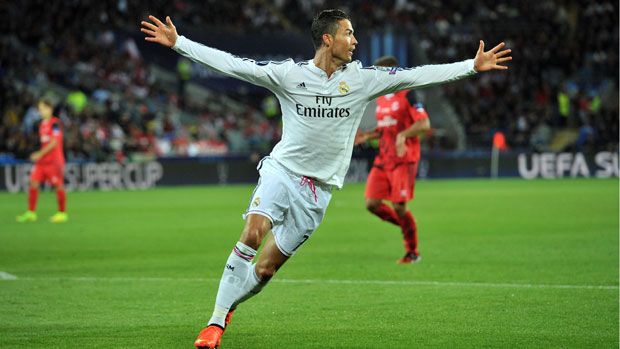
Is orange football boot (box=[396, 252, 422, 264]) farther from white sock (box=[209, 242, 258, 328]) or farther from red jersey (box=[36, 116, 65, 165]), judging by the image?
red jersey (box=[36, 116, 65, 165])

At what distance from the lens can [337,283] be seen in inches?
438

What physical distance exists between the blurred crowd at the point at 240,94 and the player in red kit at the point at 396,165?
20.8m

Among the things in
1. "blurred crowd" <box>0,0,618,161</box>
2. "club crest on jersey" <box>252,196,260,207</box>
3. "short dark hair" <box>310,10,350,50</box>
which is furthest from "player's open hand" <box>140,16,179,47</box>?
"blurred crowd" <box>0,0,618,161</box>

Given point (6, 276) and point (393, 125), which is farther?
point (393, 125)

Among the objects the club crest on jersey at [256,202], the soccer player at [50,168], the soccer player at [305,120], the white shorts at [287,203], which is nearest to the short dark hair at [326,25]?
the soccer player at [305,120]

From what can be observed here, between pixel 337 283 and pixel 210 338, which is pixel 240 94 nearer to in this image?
pixel 337 283

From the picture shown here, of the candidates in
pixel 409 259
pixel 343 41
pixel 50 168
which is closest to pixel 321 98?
pixel 343 41

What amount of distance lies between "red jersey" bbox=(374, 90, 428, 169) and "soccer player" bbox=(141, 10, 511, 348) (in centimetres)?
547

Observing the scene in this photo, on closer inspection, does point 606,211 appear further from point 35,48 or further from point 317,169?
point 35,48

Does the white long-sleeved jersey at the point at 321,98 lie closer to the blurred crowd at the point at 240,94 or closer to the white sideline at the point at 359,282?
the white sideline at the point at 359,282

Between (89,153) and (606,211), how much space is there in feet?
58.6

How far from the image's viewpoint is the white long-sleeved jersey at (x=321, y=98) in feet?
25.0

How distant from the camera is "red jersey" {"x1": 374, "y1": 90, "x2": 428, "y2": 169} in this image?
43.5 feet

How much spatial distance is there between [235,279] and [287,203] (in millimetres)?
651
